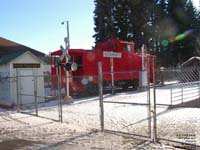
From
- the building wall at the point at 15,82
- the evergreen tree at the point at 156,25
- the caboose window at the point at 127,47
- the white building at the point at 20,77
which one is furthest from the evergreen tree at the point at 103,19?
the white building at the point at 20,77

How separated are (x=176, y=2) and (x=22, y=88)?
35.1m

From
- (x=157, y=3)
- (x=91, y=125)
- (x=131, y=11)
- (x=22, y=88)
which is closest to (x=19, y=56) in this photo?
Answer: (x=22, y=88)

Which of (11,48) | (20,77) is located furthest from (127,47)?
(20,77)

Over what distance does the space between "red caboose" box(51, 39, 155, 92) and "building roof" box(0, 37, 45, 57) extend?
231 inches

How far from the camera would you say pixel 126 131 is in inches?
338

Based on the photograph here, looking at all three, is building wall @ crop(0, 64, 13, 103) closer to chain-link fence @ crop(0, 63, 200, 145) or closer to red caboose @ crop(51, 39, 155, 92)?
chain-link fence @ crop(0, 63, 200, 145)

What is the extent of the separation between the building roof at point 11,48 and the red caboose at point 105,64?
19.2 feet

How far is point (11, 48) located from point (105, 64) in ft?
30.5

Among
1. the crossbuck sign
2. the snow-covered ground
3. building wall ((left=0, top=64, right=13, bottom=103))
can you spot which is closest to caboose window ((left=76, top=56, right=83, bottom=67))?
the crossbuck sign

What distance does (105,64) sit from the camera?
72.7 feet

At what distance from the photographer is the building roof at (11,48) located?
2599 cm

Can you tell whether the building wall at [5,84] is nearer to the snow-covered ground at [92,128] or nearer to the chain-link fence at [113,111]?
the chain-link fence at [113,111]

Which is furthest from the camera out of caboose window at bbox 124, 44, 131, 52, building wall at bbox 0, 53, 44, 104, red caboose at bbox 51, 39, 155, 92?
caboose window at bbox 124, 44, 131, 52

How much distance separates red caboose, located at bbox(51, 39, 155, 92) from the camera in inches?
786
